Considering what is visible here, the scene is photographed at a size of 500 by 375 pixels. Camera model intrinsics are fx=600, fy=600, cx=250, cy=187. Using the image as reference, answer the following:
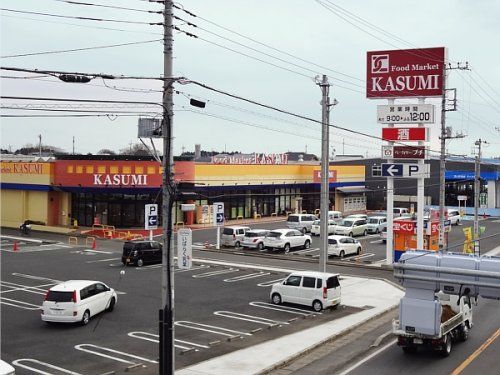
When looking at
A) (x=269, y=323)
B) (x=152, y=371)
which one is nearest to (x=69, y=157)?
(x=269, y=323)

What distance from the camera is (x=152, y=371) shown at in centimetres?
1662

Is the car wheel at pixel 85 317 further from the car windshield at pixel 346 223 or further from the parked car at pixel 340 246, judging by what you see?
the car windshield at pixel 346 223

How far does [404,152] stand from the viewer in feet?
120

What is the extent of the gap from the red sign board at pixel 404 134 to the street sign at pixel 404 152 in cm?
56

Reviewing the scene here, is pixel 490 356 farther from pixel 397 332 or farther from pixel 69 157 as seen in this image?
Result: pixel 69 157

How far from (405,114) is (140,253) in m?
17.8

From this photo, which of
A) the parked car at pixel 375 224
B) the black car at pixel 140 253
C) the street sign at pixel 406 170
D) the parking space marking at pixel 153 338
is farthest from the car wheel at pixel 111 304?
the parked car at pixel 375 224

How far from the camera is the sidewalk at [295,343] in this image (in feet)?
55.5

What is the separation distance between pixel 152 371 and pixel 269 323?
6860 mm

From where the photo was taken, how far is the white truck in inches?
676

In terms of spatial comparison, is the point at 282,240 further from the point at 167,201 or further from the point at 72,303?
the point at 167,201

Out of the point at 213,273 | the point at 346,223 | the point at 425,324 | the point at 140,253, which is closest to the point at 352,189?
the point at 346,223

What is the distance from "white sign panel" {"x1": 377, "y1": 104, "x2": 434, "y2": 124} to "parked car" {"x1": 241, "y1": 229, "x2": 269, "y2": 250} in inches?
497

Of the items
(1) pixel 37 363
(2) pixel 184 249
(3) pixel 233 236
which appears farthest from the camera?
(3) pixel 233 236
